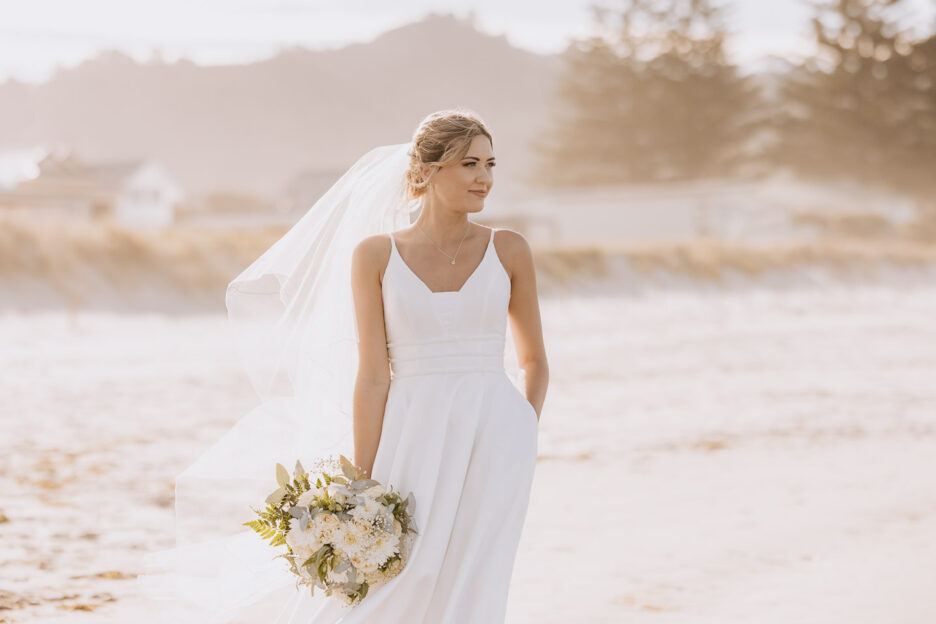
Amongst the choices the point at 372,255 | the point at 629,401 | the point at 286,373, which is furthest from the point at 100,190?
the point at 372,255

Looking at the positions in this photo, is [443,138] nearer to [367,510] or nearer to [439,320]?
[439,320]

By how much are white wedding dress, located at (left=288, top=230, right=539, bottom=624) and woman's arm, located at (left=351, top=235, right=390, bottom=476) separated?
0.03 m

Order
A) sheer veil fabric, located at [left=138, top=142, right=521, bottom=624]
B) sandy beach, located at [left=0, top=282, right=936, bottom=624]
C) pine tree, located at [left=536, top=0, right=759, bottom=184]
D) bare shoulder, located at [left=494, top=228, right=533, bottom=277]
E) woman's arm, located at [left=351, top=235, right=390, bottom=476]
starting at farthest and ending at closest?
pine tree, located at [left=536, top=0, right=759, bottom=184]
sandy beach, located at [left=0, top=282, right=936, bottom=624]
sheer veil fabric, located at [left=138, top=142, right=521, bottom=624]
bare shoulder, located at [left=494, top=228, right=533, bottom=277]
woman's arm, located at [left=351, top=235, right=390, bottom=476]

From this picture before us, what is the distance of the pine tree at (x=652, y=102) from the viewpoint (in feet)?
217

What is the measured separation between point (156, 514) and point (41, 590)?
203 cm

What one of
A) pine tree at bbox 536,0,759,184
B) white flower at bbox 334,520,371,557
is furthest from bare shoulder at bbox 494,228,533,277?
pine tree at bbox 536,0,759,184

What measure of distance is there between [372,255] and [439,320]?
30cm

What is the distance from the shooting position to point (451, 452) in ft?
11.3

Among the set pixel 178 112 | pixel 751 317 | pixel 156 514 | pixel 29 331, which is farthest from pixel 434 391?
pixel 178 112

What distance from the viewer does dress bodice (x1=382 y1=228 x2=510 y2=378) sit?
11.3 ft

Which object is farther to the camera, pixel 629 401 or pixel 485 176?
pixel 629 401

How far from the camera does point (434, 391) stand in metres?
3.45

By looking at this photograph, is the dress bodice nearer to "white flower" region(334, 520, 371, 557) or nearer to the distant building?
"white flower" region(334, 520, 371, 557)

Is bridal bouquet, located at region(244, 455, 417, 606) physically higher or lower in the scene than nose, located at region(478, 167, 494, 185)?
lower
